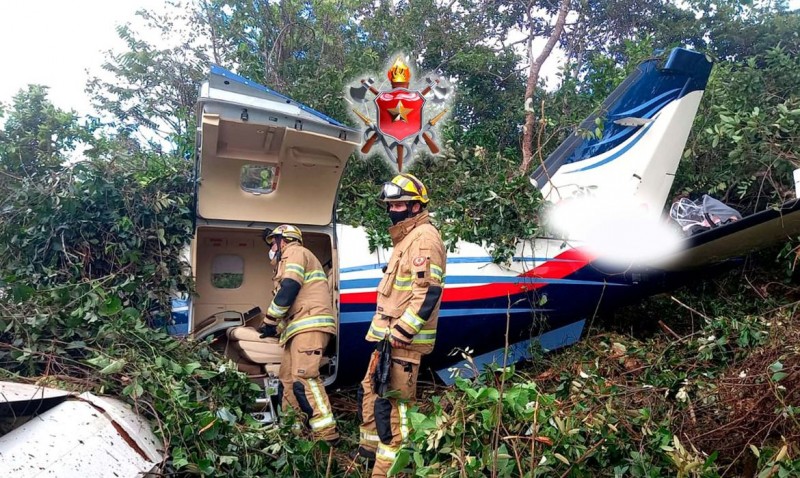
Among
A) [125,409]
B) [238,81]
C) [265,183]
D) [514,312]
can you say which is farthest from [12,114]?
[514,312]

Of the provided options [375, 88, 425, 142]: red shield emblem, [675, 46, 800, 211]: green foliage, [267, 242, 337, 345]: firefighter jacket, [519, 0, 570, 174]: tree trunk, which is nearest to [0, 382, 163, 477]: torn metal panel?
[267, 242, 337, 345]: firefighter jacket

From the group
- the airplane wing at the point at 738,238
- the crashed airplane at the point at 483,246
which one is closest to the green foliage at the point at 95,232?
the crashed airplane at the point at 483,246

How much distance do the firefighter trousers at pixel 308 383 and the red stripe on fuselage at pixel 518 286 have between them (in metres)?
0.48

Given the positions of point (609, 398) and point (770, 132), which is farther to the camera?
point (770, 132)

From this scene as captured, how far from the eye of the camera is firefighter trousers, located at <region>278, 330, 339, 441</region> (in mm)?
5059

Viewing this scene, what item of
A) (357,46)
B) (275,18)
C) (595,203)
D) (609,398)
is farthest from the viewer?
(357,46)

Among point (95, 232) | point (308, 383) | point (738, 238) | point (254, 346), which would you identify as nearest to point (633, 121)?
point (738, 238)

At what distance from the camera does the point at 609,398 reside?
385 centimetres

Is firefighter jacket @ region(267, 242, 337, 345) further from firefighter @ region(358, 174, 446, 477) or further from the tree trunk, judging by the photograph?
the tree trunk

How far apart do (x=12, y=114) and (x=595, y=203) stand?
7606mm

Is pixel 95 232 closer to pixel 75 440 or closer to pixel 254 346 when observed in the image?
pixel 254 346

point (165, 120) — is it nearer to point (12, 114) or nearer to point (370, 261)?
point (12, 114)

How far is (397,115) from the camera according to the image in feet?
24.2

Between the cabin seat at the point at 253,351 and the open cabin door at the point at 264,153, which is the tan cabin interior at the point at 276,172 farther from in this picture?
the cabin seat at the point at 253,351
